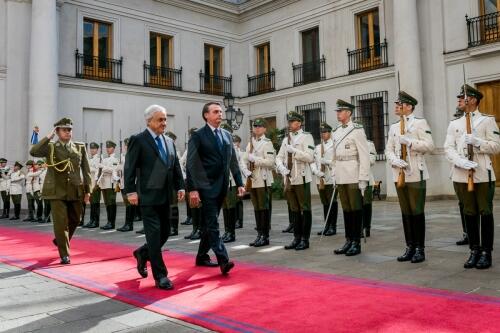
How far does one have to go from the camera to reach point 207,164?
545cm

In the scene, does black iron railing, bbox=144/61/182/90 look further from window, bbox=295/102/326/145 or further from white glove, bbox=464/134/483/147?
white glove, bbox=464/134/483/147

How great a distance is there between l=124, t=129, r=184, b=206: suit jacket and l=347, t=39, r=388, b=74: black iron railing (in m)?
14.5

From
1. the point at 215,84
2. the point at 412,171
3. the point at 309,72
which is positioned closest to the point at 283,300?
the point at 412,171

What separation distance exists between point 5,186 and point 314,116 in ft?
40.8

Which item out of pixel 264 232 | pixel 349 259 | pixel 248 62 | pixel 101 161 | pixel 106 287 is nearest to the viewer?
pixel 106 287

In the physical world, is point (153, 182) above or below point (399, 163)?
below

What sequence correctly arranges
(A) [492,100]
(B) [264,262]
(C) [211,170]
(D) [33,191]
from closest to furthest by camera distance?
(C) [211,170], (B) [264,262], (D) [33,191], (A) [492,100]

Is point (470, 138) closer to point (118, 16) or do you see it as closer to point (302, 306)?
point (302, 306)

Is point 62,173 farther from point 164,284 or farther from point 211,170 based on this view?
point 164,284

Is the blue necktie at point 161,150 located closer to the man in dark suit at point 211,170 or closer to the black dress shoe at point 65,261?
the man in dark suit at point 211,170

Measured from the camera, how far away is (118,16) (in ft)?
64.0

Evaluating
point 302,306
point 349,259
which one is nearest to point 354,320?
point 302,306

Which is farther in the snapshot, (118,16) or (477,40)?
(118,16)

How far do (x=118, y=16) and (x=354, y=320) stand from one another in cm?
1878
